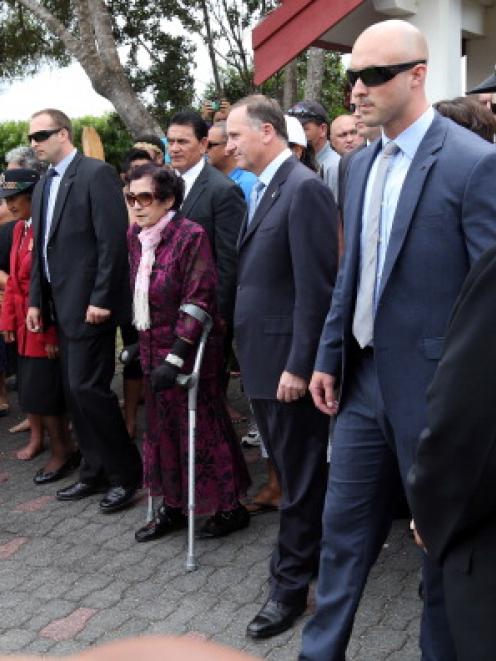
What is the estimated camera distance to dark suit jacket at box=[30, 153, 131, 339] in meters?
5.64

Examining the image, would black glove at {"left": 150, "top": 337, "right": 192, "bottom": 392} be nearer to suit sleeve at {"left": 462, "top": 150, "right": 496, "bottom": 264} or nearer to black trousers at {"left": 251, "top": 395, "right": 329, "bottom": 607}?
black trousers at {"left": 251, "top": 395, "right": 329, "bottom": 607}

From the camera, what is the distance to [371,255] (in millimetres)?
3250

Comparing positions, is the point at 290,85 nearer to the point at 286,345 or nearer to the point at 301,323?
the point at 286,345

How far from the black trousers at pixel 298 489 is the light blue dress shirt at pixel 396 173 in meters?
1.05

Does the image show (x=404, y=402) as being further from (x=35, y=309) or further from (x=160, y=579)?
(x=35, y=309)

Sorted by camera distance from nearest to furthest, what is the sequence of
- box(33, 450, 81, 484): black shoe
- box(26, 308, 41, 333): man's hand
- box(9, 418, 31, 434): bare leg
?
box(26, 308, 41, 333): man's hand
box(33, 450, 81, 484): black shoe
box(9, 418, 31, 434): bare leg

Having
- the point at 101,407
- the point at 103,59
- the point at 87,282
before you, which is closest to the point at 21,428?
the point at 101,407

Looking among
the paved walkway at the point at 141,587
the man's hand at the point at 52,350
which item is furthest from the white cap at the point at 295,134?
the paved walkway at the point at 141,587

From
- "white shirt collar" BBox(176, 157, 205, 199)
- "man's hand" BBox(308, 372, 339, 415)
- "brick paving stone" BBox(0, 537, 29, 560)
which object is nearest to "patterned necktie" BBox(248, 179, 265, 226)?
"man's hand" BBox(308, 372, 339, 415)

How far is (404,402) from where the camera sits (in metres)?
3.12

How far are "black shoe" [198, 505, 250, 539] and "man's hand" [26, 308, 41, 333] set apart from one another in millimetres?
1717

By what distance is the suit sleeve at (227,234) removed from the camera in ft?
18.1

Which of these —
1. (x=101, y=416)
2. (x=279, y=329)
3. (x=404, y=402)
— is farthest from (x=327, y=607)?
(x=101, y=416)

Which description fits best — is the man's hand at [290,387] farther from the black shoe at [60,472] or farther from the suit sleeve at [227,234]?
the black shoe at [60,472]
